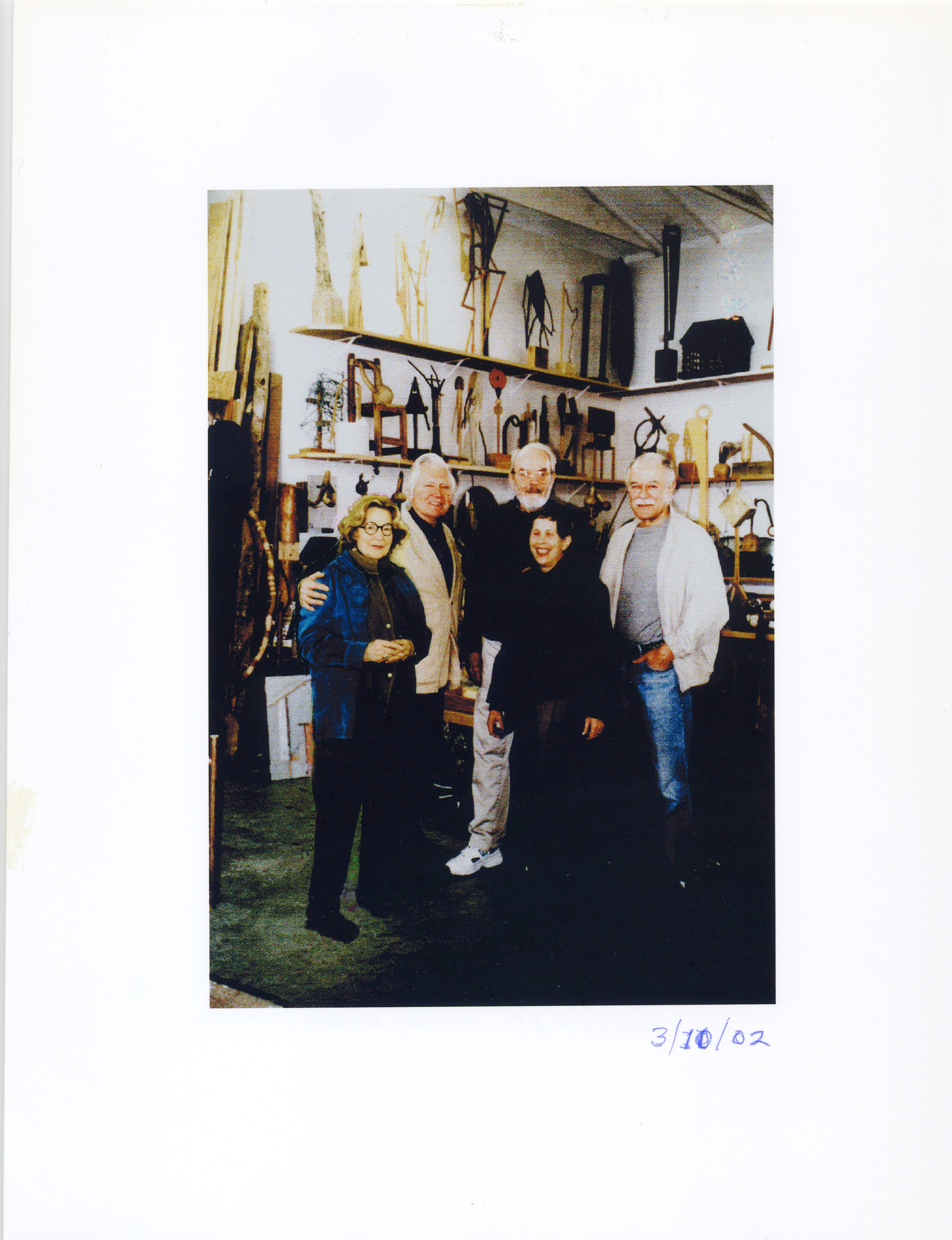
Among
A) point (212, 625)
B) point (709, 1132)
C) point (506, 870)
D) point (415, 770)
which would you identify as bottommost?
point (709, 1132)

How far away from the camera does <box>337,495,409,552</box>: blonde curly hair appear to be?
1.52 m

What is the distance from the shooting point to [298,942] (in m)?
1.50

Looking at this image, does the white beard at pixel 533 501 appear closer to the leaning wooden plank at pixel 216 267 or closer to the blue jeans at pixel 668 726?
the blue jeans at pixel 668 726

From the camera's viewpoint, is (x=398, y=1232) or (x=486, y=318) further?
(x=486, y=318)

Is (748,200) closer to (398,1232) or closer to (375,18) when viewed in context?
(375,18)

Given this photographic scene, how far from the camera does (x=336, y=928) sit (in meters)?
1.50

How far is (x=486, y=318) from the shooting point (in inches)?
59.7

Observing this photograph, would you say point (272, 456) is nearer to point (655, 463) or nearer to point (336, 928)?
point (655, 463)

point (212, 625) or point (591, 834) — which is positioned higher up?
point (212, 625)

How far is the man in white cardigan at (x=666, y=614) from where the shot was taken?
153 cm

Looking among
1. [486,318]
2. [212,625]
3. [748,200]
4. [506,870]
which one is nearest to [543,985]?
[506,870]

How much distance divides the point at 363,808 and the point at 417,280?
1144mm

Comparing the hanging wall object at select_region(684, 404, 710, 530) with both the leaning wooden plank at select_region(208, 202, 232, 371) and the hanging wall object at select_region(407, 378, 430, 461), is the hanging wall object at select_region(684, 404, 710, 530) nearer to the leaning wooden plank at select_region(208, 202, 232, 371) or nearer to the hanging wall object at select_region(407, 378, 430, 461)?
the hanging wall object at select_region(407, 378, 430, 461)
